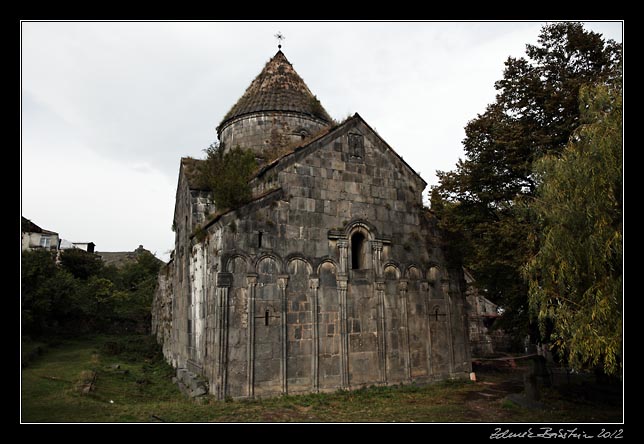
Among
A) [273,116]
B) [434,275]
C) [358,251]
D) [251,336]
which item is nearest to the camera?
[251,336]

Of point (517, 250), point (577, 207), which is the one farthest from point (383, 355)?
point (577, 207)

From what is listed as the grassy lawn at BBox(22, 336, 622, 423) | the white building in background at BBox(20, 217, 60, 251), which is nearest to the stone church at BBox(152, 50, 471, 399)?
the grassy lawn at BBox(22, 336, 622, 423)

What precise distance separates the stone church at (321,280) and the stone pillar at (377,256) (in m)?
0.04

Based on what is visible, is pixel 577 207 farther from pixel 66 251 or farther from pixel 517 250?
pixel 66 251

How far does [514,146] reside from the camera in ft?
37.4

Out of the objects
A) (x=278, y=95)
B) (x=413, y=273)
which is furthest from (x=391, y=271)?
(x=278, y=95)

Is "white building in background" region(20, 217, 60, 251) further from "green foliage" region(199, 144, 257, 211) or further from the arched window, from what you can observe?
the arched window

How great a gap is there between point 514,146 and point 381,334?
6.23 metres

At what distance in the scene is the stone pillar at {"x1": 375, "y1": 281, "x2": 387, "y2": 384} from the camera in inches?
499

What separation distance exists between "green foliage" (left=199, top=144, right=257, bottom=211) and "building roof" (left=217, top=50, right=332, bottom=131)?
4.93 m

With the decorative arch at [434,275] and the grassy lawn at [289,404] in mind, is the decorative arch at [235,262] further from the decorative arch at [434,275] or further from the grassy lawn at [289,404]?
the decorative arch at [434,275]

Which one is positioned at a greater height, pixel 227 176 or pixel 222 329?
pixel 227 176

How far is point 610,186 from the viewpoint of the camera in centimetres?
726

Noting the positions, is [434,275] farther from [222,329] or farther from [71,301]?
[71,301]
